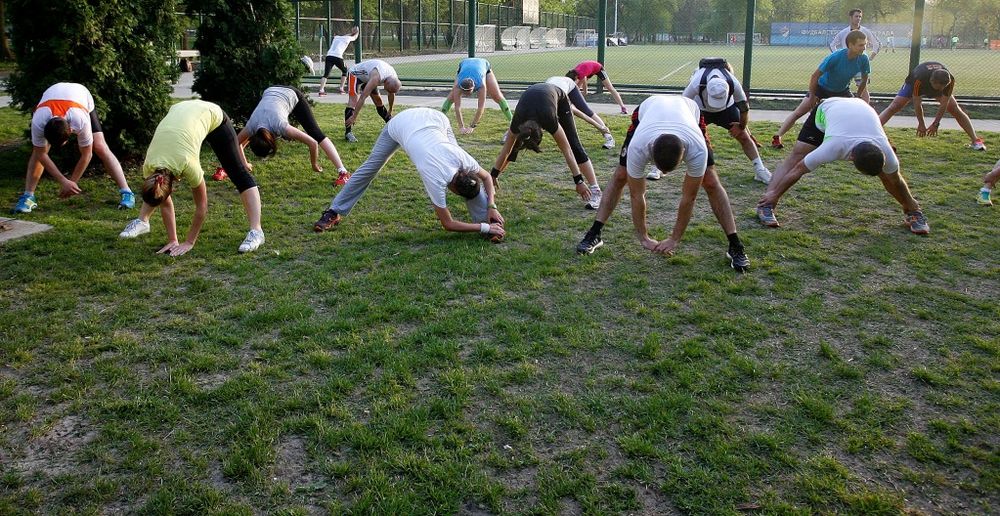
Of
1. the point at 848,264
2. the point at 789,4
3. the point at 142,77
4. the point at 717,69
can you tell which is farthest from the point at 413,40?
the point at 848,264

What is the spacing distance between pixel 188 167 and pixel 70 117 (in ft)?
7.94

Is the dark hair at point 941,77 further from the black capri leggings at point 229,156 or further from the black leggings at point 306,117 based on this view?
the black capri leggings at point 229,156

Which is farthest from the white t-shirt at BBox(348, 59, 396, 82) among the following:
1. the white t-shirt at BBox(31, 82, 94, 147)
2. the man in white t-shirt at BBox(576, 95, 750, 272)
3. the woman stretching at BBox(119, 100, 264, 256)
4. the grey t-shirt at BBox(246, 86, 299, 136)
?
the man in white t-shirt at BBox(576, 95, 750, 272)

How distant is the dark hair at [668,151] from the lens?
4949 millimetres

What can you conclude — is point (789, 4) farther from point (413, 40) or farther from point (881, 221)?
point (881, 221)

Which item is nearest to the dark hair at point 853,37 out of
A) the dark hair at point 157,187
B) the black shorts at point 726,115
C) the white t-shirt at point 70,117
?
the black shorts at point 726,115

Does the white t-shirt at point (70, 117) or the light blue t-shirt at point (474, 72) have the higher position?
the light blue t-shirt at point (474, 72)

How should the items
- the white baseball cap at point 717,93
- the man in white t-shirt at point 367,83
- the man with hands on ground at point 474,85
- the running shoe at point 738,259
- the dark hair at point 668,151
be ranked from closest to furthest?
the dark hair at point 668,151
the running shoe at point 738,259
the white baseball cap at point 717,93
the man with hands on ground at point 474,85
the man in white t-shirt at point 367,83

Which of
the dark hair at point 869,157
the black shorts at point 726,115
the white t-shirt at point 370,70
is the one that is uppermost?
the white t-shirt at point 370,70

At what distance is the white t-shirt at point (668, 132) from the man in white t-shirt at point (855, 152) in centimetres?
129

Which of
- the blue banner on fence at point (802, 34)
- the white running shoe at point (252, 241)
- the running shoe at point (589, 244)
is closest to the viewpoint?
the running shoe at point (589, 244)

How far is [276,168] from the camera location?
9.30 metres

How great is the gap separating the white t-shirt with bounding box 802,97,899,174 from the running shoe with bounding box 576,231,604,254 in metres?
1.84

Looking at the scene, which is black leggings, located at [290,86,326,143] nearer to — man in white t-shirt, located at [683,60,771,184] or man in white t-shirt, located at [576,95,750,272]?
man in white t-shirt, located at [576,95,750,272]
